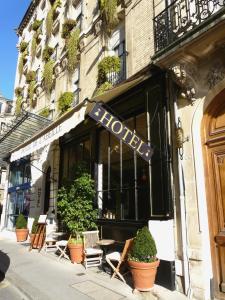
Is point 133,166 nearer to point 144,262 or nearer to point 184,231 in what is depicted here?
point 184,231

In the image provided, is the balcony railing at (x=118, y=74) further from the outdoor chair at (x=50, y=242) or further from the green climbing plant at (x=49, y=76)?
the green climbing plant at (x=49, y=76)

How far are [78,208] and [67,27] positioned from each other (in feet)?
33.7

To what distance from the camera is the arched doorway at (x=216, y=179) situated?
501 centimetres

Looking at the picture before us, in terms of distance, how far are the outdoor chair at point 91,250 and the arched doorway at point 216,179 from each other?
3.12 meters

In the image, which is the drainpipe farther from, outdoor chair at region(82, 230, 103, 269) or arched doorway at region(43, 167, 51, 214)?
arched doorway at region(43, 167, 51, 214)

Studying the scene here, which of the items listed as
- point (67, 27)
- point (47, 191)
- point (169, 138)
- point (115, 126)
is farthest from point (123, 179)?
point (67, 27)

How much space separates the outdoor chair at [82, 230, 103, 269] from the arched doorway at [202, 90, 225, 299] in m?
3.12

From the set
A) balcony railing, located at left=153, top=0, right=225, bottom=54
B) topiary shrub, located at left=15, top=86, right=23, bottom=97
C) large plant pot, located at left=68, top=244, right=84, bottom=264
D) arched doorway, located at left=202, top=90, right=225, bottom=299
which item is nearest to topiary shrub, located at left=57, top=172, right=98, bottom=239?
large plant pot, located at left=68, top=244, right=84, bottom=264

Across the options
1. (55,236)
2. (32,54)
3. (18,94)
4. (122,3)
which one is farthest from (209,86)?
(18,94)

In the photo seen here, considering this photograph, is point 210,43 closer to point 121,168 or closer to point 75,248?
point 121,168

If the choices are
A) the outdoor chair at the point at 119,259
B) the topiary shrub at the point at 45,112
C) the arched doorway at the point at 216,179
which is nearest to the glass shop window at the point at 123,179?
the outdoor chair at the point at 119,259

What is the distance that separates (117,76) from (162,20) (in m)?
3.45

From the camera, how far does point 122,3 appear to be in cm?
1008

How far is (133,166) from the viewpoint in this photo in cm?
755
